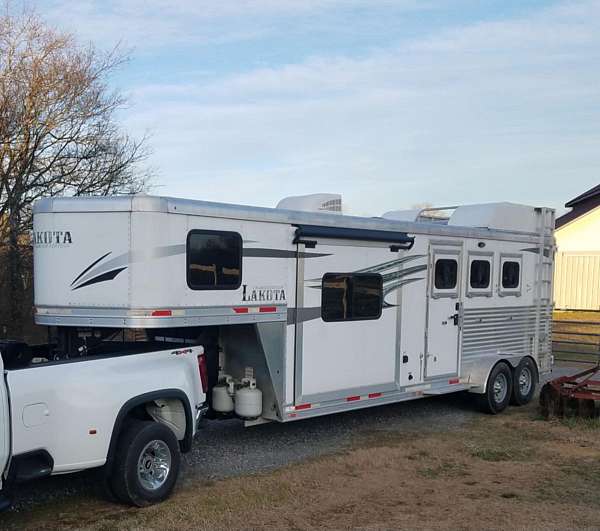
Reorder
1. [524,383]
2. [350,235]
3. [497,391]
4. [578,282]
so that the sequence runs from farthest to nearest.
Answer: [578,282]
[524,383]
[497,391]
[350,235]

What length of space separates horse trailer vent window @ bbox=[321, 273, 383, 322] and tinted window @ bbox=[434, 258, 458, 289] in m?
1.21

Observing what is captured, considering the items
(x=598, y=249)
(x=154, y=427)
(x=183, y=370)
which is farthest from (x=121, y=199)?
(x=598, y=249)

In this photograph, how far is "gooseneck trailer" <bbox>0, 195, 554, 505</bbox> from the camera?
5.45 meters

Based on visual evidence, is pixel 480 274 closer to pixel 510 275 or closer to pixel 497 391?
pixel 510 275

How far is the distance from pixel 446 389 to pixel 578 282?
60.1ft

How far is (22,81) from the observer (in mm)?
14797

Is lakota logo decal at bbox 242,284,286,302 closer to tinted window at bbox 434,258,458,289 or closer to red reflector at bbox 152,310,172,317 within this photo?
red reflector at bbox 152,310,172,317

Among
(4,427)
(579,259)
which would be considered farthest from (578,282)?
(4,427)

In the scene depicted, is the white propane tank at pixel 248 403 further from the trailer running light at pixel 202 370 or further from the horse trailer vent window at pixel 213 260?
the horse trailer vent window at pixel 213 260

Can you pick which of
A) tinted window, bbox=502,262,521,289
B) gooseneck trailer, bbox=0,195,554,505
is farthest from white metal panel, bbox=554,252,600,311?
gooseneck trailer, bbox=0,195,554,505

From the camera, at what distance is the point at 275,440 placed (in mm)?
8141

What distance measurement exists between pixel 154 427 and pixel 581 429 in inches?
226


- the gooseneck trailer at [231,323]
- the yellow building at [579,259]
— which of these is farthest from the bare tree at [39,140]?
the yellow building at [579,259]

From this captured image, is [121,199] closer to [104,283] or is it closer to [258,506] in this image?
[104,283]
